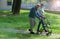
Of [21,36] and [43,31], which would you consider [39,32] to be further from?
[21,36]

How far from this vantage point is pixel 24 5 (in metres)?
44.0

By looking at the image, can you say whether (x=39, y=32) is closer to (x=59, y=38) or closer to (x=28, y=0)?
(x=59, y=38)

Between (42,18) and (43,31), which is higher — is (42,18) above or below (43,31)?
above

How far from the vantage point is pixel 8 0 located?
41531mm

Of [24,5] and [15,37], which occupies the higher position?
[15,37]

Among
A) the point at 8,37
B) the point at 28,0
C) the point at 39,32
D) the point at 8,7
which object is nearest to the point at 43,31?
the point at 39,32

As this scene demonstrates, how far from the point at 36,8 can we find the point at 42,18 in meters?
0.61

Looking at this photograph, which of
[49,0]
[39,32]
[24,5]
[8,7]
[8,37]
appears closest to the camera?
[8,37]

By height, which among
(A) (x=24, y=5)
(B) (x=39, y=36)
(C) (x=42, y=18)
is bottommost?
(A) (x=24, y=5)

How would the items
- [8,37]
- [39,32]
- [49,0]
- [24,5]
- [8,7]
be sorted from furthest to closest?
[49,0]
[24,5]
[8,7]
[39,32]
[8,37]

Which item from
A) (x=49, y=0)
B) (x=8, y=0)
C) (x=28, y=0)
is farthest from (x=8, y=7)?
(x=49, y=0)

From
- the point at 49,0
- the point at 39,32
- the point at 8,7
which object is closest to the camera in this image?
the point at 39,32

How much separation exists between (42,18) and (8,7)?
28.8 m

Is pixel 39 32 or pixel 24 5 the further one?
pixel 24 5
